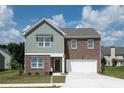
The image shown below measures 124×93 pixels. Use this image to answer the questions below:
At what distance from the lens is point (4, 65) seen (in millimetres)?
71375

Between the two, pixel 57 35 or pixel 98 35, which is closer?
pixel 57 35

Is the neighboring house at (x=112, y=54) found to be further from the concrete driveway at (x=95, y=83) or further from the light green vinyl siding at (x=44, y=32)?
the concrete driveway at (x=95, y=83)

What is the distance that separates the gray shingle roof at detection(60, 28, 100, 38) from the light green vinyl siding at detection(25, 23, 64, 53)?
4.63 metres

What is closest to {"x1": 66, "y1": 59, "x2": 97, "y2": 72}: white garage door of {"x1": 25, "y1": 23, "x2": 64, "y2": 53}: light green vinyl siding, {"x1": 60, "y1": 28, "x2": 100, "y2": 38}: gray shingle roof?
{"x1": 60, "y1": 28, "x2": 100, "y2": 38}: gray shingle roof

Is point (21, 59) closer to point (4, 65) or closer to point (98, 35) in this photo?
point (4, 65)

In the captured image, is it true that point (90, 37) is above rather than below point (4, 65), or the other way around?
above

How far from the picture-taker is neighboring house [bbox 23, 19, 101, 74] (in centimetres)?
4091

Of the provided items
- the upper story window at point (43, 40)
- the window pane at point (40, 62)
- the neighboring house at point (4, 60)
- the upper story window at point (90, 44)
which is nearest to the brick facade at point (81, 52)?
the upper story window at point (90, 44)

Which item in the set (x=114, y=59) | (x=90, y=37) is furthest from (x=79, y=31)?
(x=114, y=59)

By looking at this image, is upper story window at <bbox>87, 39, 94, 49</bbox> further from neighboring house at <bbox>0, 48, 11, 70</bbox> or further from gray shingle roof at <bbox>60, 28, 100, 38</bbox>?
neighboring house at <bbox>0, 48, 11, 70</bbox>

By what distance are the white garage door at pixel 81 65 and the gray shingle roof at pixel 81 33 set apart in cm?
325

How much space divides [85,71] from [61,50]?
567 cm

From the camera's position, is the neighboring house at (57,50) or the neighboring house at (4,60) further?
the neighboring house at (4,60)

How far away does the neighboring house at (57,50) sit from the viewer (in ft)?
134
